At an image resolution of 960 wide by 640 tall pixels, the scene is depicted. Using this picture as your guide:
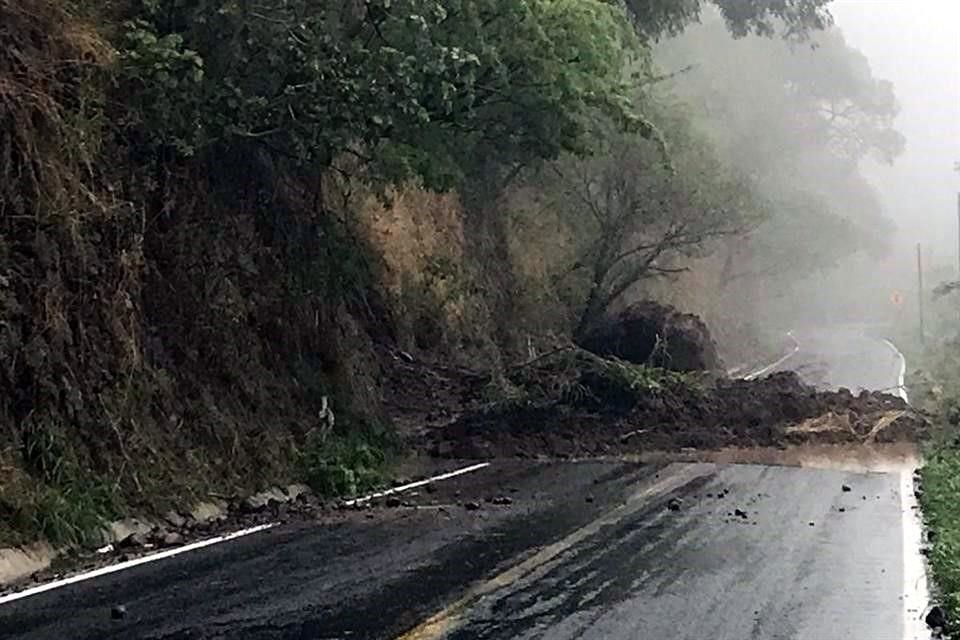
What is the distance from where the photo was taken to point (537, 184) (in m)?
33.1

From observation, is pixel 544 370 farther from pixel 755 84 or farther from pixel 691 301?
pixel 755 84

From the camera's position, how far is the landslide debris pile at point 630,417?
18.9 meters

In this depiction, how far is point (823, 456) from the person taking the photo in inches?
739

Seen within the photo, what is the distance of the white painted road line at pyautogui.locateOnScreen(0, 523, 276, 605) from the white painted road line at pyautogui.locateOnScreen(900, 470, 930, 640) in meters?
5.45

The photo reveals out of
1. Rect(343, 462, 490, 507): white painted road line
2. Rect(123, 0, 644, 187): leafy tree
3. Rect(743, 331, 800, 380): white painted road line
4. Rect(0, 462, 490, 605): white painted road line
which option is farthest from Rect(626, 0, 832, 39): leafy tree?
Rect(0, 462, 490, 605): white painted road line

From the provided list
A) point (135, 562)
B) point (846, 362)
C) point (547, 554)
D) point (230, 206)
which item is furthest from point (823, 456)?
point (846, 362)

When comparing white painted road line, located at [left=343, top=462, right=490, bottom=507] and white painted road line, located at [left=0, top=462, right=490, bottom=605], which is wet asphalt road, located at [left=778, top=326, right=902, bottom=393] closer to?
white painted road line, located at [left=343, top=462, right=490, bottom=507]

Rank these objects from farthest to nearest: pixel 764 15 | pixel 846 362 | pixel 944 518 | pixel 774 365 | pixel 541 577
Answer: pixel 846 362 → pixel 774 365 → pixel 764 15 → pixel 944 518 → pixel 541 577

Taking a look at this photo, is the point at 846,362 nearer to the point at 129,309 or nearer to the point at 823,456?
the point at 823,456

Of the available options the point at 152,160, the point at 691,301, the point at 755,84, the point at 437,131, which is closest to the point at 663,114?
the point at 691,301

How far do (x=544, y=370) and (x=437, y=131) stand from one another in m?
5.52

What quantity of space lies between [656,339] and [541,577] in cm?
1710

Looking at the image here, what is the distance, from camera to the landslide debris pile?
1891cm

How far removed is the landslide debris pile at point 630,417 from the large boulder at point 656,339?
179 inches
